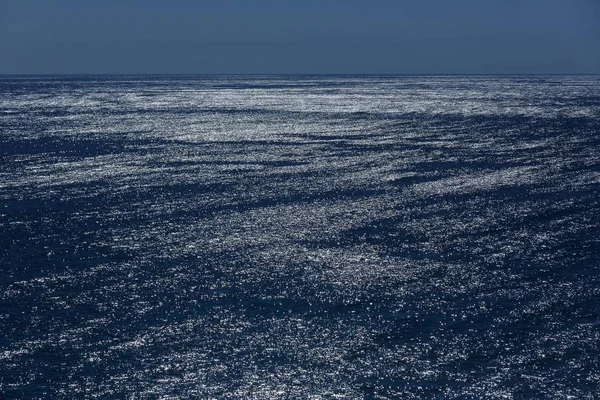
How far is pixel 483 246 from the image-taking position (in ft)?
139

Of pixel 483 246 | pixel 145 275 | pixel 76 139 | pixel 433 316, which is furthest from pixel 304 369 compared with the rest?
pixel 76 139

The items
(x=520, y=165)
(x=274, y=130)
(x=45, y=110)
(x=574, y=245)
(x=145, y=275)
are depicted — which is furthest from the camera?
(x=45, y=110)

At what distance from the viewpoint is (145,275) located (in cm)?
3753

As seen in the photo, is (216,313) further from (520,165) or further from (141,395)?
(520,165)

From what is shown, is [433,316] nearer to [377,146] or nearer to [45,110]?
[377,146]

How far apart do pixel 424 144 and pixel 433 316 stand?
5654 centimetres

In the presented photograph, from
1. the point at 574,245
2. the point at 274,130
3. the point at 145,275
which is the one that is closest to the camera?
the point at 145,275

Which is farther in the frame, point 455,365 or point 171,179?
point 171,179

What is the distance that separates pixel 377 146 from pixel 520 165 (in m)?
19.8

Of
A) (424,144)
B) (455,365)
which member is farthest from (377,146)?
(455,365)

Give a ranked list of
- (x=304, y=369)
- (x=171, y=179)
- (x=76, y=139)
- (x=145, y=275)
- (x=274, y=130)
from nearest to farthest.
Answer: (x=304, y=369) → (x=145, y=275) → (x=171, y=179) → (x=76, y=139) → (x=274, y=130)

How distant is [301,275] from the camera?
1484 inches

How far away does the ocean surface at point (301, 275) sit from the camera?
26.6 meters

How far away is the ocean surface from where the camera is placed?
26.6m
